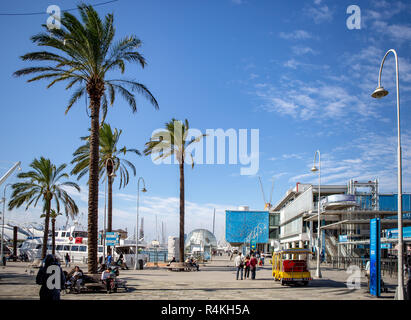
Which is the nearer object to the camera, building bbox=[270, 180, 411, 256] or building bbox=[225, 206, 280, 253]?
building bbox=[270, 180, 411, 256]

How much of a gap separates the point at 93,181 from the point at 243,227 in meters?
66.1

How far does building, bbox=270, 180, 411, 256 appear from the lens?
46719 mm

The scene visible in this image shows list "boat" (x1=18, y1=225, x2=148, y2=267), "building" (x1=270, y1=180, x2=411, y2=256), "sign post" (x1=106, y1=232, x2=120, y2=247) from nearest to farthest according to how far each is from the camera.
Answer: "sign post" (x1=106, y1=232, x2=120, y2=247), "boat" (x1=18, y1=225, x2=148, y2=267), "building" (x1=270, y1=180, x2=411, y2=256)

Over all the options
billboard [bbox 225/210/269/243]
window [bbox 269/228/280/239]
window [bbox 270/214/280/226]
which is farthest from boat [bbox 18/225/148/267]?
window [bbox 269/228/280/239]

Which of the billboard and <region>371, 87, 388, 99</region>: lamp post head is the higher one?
<region>371, 87, 388, 99</region>: lamp post head

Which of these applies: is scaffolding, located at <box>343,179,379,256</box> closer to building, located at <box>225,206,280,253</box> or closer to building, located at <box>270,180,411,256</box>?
building, located at <box>270,180,411,256</box>

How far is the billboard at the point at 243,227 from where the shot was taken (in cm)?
8244

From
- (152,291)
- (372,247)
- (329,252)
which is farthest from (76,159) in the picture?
(329,252)

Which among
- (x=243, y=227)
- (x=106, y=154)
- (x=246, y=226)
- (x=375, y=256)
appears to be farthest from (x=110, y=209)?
(x=246, y=226)

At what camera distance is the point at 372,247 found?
15.9 meters

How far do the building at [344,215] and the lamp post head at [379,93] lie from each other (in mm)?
29784

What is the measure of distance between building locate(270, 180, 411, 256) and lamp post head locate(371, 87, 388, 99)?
97.7 ft

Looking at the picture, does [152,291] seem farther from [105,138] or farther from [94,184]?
[105,138]
